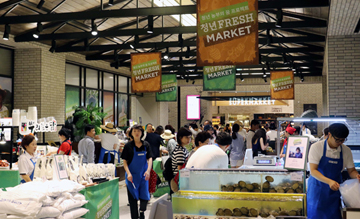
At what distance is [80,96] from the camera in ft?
48.9

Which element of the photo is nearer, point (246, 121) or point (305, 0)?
point (305, 0)

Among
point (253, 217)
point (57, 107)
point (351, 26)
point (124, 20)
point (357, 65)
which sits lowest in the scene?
point (253, 217)

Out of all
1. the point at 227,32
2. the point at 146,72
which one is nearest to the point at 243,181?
the point at 227,32

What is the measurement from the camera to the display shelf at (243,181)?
11.1 feet

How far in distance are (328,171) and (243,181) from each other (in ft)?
2.88

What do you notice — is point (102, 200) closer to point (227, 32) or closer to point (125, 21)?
point (227, 32)

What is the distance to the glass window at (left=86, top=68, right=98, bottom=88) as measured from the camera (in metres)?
15.6

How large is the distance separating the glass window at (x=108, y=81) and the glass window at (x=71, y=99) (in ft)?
7.95

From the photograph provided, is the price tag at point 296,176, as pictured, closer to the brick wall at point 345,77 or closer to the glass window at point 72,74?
the brick wall at point 345,77

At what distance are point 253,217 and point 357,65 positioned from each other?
21.9 ft

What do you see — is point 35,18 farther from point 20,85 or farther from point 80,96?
point 80,96

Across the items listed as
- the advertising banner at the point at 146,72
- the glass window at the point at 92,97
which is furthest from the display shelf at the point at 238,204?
the glass window at the point at 92,97

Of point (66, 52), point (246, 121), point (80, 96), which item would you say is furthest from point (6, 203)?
point (246, 121)

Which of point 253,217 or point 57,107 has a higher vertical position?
point 57,107
